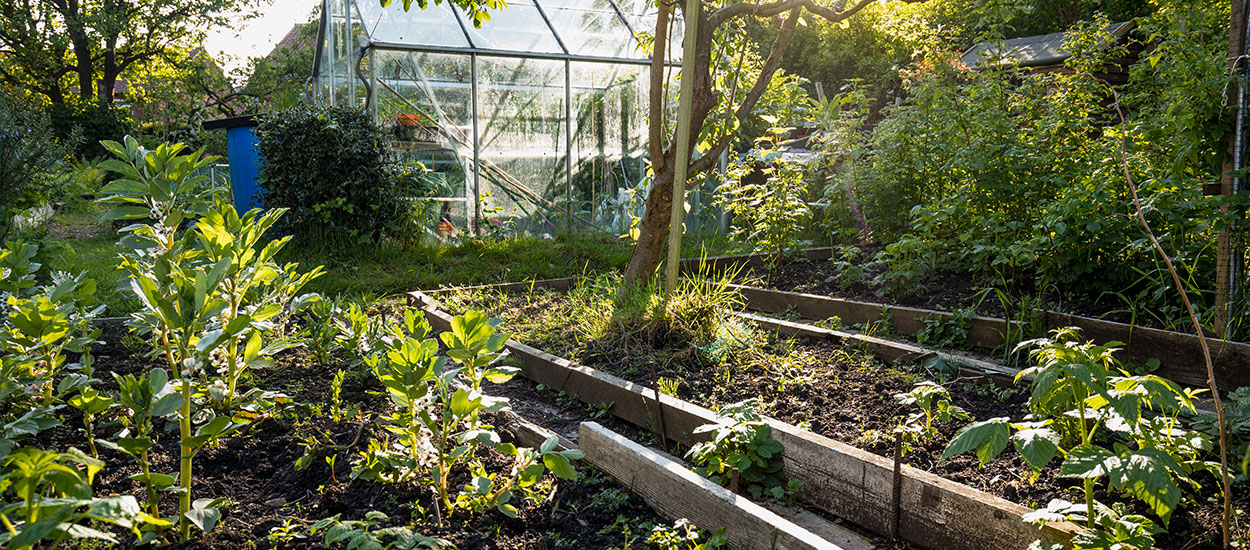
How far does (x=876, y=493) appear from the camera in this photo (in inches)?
92.7

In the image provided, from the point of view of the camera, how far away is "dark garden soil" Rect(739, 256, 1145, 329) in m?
3.76

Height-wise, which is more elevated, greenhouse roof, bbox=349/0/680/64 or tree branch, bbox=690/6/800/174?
greenhouse roof, bbox=349/0/680/64

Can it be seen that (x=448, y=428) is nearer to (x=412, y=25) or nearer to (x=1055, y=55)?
(x=412, y=25)

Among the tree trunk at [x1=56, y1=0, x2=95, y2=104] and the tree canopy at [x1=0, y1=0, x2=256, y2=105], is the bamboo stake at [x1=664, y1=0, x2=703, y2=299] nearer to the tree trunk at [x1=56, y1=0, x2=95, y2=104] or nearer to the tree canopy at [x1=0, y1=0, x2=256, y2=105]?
the tree canopy at [x1=0, y1=0, x2=256, y2=105]

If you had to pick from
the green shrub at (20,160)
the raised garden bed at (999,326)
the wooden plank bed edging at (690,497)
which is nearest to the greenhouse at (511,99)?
the green shrub at (20,160)

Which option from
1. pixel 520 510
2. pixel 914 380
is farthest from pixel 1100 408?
pixel 520 510

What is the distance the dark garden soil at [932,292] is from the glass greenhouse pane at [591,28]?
4219 millimetres

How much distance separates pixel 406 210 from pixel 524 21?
2695 mm

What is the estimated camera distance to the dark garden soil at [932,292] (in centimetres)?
376

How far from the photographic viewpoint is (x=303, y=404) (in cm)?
256

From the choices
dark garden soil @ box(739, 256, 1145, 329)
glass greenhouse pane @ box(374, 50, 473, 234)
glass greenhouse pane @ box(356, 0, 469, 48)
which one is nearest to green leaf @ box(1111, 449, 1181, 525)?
dark garden soil @ box(739, 256, 1145, 329)

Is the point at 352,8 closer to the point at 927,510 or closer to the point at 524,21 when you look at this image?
the point at 524,21

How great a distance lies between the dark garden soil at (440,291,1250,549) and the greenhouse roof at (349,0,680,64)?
472cm

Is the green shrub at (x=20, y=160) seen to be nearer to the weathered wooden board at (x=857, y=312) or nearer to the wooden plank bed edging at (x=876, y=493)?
the wooden plank bed edging at (x=876, y=493)
